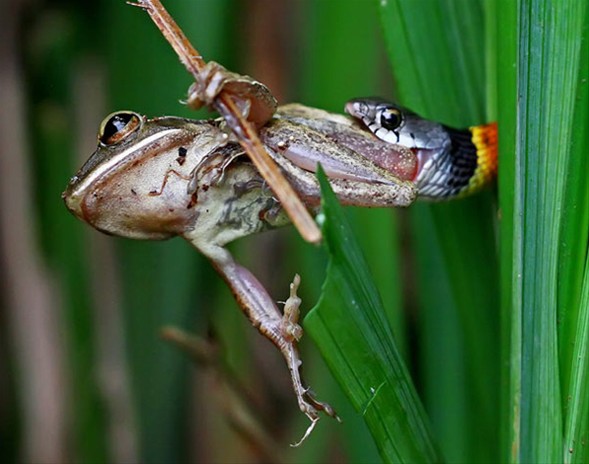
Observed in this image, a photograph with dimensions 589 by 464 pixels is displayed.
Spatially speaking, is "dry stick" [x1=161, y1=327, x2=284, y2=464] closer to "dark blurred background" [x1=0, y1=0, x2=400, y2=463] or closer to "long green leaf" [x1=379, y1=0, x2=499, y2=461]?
"dark blurred background" [x1=0, y1=0, x2=400, y2=463]

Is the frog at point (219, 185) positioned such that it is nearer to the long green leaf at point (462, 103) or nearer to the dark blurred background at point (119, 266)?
the long green leaf at point (462, 103)

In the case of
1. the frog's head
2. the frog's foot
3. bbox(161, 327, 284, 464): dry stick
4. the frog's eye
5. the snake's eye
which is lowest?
bbox(161, 327, 284, 464): dry stick

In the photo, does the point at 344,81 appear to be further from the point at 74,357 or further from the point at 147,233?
the point at 74,357

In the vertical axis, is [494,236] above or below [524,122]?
below

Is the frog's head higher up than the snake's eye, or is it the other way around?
the frog's head

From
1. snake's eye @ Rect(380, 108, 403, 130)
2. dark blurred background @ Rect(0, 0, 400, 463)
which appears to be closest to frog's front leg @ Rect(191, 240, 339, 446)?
snake's eye @ Rect(380, 108, 403, 130)

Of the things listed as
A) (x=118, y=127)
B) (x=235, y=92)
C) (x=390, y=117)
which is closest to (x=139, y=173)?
(x=118, y=127)

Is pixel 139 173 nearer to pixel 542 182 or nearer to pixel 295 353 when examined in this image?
pixel 295 353

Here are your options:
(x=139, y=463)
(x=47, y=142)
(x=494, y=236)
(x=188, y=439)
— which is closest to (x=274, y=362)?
(x=188, y=439)
